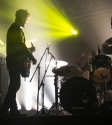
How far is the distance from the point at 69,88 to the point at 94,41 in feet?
14.1

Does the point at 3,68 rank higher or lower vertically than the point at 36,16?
lower

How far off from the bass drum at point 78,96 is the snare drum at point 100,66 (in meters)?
0.53

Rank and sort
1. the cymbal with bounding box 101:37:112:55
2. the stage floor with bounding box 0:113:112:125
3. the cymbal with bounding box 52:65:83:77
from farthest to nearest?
1. the cymbal with bounding box 52:65:83:77
2. the cymbal with bounding box 101:37:112:55
3. the stage floor with bounding box 0:113:112:125

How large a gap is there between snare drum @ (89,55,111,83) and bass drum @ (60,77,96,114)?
53 cm

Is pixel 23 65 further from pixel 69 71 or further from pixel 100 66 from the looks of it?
pixel 100 66

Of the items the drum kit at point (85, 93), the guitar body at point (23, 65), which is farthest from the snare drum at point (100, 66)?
the guitar body at point (23, 65)

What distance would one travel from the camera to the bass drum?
13.4ft

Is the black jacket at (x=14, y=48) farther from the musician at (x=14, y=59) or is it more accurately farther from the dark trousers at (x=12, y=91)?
the dark trousers at (x=12, y=91)

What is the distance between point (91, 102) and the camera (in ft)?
13.5

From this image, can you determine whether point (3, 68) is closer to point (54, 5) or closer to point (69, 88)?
point (69, 88)

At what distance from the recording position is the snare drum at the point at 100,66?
15.7 feet

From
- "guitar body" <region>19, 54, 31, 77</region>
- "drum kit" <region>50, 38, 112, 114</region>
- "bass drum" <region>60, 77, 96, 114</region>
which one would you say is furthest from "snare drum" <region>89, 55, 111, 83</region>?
"guitar body" <region>19, 54, 31, 77</region>

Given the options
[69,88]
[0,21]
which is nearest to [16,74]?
[69,88]

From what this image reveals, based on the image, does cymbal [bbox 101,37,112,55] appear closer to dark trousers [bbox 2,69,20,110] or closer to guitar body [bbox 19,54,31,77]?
guitar body [bbox 19,54,31,77]
